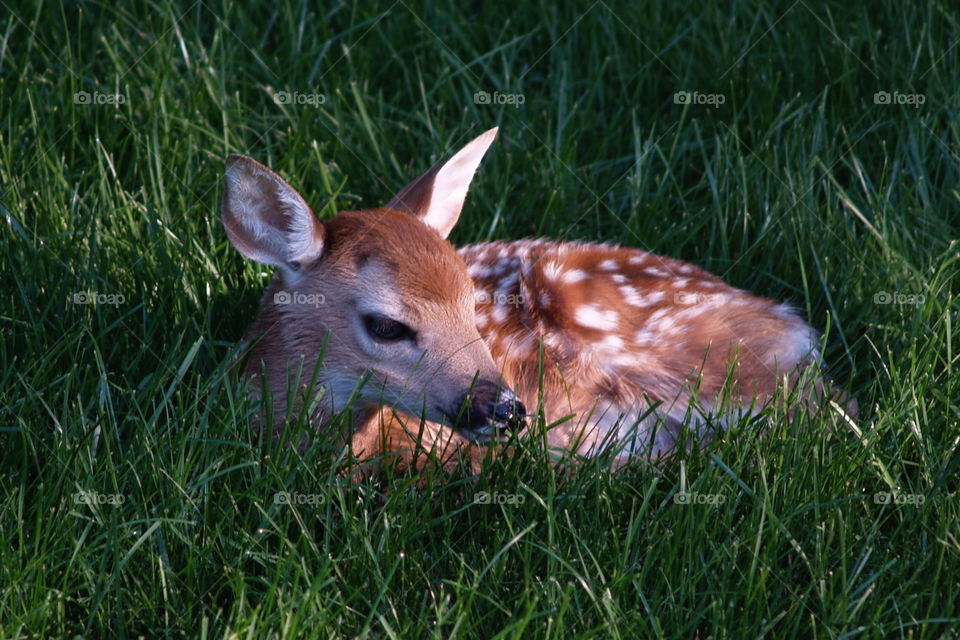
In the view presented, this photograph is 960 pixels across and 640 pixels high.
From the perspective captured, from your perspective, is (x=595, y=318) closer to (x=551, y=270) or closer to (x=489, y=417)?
(x=551, y=270)

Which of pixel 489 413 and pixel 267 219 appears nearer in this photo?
pixel 489 413

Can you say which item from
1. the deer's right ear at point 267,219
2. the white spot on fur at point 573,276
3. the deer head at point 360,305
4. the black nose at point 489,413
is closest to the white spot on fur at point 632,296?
the white spot on fur at point 573,276

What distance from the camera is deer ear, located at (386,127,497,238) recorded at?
150 inches

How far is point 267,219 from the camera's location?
3.57m

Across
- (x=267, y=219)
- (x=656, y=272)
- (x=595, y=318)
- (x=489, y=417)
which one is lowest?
(x=489, y=417)

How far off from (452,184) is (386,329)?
0.63 metres

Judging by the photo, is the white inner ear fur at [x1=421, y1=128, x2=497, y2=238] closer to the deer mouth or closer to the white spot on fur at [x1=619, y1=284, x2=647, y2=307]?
the white spot on fur at [x1=619, y1=284, x2=647, y2=307]

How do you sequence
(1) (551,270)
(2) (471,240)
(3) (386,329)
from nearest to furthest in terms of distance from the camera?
(3) (386,329) → (1) (551,270) → (2) (471,240)

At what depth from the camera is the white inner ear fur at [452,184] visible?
149 inches

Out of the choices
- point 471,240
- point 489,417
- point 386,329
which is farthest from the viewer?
point 471,240

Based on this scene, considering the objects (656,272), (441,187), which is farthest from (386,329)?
(656,272)

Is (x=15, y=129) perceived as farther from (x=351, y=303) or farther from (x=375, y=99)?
(x=351, y=303)

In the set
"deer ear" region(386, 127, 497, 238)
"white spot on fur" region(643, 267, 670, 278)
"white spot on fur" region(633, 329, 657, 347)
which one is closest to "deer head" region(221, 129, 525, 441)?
"deer ear" region(386, 127, 497, 238)

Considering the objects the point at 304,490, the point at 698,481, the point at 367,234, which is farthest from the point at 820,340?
the point at 304,490
